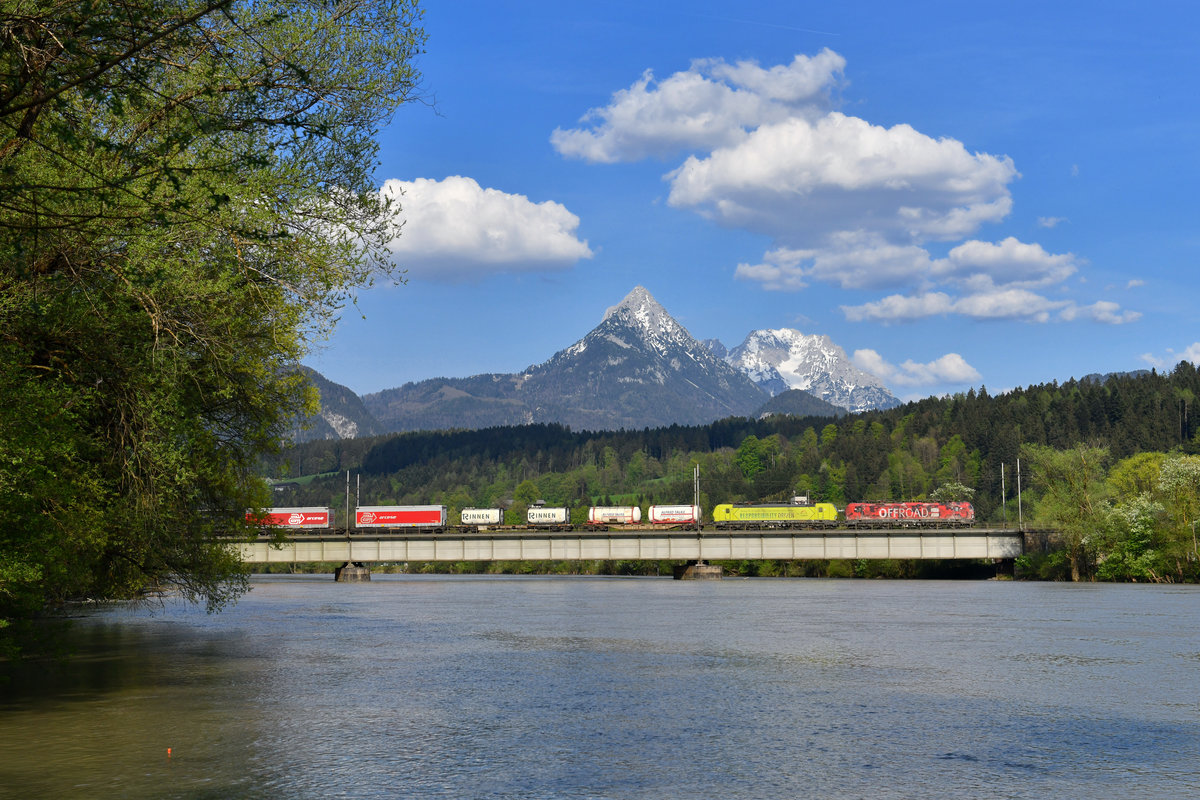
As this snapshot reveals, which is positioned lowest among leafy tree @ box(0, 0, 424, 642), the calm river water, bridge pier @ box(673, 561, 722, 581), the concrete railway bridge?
bridge pier @ box(673, 561, 722, 581)

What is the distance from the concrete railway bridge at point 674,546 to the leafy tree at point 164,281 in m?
104

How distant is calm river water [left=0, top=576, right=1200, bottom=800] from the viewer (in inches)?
733

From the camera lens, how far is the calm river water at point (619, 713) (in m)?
18.6

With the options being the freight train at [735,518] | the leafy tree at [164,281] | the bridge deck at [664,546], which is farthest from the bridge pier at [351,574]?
the leafy tree at [164,281]

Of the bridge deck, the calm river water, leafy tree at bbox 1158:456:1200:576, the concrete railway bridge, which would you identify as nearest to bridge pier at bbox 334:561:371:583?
the concrete railway bridge

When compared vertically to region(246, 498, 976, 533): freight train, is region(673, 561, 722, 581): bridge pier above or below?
below

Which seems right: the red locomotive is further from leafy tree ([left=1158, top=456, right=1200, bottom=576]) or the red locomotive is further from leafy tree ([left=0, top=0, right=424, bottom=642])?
leafy tree ([left=0, top=0, right=424, bottom=642])

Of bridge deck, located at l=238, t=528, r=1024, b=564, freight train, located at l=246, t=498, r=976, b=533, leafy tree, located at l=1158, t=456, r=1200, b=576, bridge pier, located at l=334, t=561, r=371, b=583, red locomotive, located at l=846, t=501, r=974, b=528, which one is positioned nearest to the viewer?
leafy tree, located at l=1158, t=456, r=1200, b=576

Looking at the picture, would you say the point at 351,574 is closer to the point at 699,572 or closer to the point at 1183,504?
the point at 699,572

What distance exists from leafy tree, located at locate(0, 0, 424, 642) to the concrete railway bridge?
104 meters

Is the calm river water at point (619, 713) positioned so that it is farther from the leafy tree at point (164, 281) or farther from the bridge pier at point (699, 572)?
the bridge pier at point (699, 572)

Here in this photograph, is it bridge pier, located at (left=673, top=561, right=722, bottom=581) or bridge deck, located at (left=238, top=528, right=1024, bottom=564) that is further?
bridge pier, located at (left=673, top=561, right=722, bottom=581)

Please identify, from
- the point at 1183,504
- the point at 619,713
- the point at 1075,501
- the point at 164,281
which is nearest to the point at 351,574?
the point at 1075,501

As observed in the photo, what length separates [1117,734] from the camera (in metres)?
23.4
